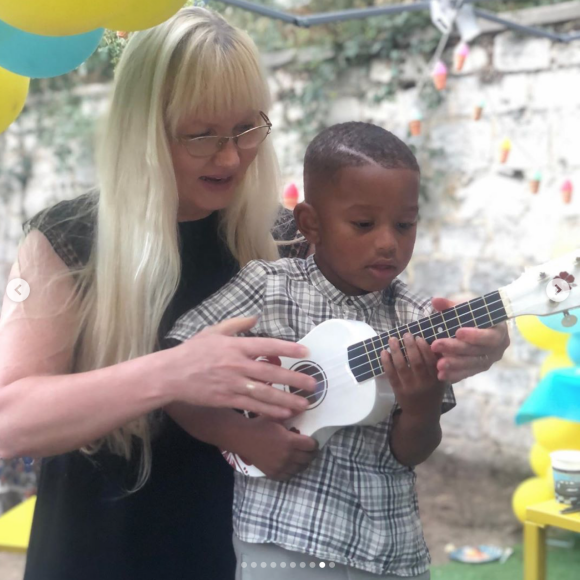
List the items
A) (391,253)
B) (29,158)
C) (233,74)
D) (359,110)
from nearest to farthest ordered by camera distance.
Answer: (391,253) < (233,74) < (359,110) < (29,158)

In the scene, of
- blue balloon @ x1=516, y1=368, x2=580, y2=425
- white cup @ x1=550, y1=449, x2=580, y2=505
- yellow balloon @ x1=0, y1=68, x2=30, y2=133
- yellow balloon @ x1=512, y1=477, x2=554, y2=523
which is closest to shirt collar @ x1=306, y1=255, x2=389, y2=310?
yellow balloon @ x1=0, y1=68, x2=30, y2=133

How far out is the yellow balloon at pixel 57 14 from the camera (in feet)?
3.94

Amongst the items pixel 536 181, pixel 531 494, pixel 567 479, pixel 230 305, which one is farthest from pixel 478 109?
pixel 230 305

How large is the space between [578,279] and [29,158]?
4552 mm

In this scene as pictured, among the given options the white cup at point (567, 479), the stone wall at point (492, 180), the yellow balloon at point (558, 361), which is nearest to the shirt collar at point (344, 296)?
the white cup at point (567, 479)

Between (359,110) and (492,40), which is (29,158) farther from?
(492,40)

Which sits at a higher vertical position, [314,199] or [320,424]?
[314,199]

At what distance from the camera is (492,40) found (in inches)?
148

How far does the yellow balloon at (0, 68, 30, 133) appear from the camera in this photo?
153 centimetres

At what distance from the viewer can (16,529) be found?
281 cm

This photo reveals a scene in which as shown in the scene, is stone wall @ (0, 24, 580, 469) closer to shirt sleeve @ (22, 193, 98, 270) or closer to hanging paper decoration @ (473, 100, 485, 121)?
hanging paper decoration @ (473, 100, 485, 121)

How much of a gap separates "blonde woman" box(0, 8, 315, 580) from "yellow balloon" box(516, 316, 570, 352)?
4.66 ft

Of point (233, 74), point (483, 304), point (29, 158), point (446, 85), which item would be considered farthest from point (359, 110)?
point (483, 304)

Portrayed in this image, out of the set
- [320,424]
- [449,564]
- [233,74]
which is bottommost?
[449,564]
